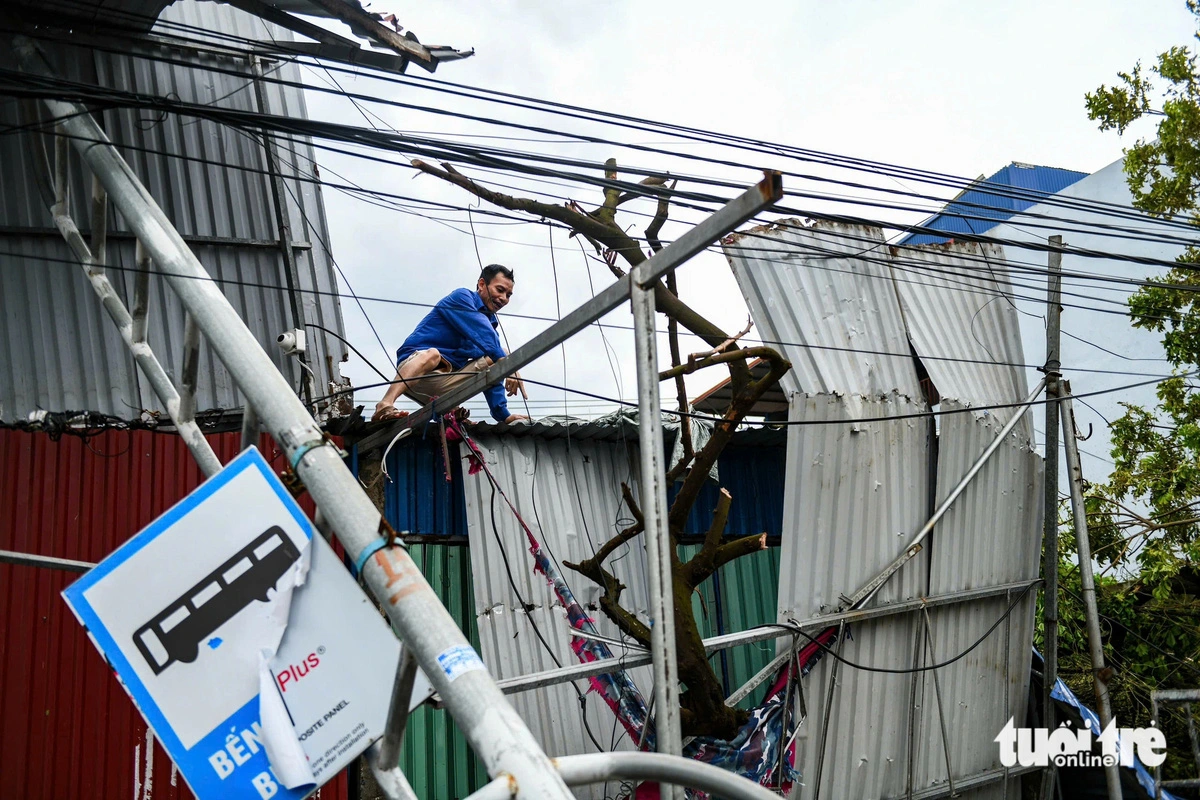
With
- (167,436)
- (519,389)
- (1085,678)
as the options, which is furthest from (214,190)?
(1085,678)

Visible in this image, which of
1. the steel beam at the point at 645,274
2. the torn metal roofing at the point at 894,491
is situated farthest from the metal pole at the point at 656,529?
the torn metal roofing at the point at 894,491

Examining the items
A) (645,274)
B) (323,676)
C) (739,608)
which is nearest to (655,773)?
(323,676)

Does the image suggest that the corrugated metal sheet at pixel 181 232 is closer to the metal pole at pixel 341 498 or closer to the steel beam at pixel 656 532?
the metal pole at pixel 341 498

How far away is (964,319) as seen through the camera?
7684 millimetres

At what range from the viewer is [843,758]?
20.3ft

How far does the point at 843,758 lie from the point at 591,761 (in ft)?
14.6

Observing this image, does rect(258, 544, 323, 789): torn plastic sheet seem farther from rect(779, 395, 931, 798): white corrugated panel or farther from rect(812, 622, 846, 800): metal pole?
rect(812, 622, 846, 800): metal pole

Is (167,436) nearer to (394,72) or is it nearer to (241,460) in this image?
(394,72)

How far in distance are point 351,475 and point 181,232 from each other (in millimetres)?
4526

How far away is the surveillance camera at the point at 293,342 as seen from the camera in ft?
20.2

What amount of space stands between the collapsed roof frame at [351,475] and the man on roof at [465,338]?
5.52ft

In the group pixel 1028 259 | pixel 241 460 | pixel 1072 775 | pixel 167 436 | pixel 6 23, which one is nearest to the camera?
pixel 241 460

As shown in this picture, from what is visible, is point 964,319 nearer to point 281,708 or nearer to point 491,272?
point 491,272

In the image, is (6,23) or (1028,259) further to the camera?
(1028,259)
